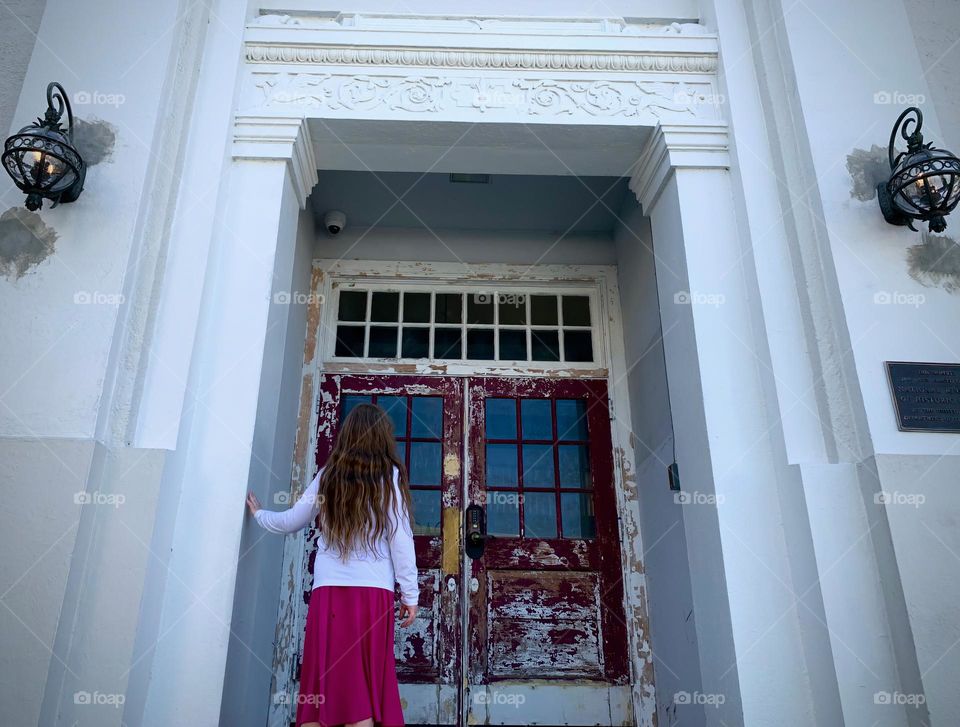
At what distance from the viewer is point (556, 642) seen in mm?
4297

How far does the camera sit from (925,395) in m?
2.86

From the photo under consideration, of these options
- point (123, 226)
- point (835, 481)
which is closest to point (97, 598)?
point (123, 226)

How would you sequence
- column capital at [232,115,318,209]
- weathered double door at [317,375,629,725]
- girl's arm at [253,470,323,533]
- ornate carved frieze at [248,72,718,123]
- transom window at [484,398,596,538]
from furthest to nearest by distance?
transom window at [484,398,596,538] < weathered double door at [317,375,629,725] < ornate carved frieze at [248,72,718,123] < column capital at [232,115,318,209] < girl's arm at [253,470,323,533]

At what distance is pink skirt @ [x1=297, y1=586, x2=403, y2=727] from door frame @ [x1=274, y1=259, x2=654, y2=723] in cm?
179

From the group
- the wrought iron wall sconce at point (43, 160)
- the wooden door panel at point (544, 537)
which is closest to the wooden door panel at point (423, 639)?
the wooden door panel at point (544, 537)

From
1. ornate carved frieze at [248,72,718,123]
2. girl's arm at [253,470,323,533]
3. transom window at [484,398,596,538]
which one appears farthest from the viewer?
transom window at [484,398,596,538]

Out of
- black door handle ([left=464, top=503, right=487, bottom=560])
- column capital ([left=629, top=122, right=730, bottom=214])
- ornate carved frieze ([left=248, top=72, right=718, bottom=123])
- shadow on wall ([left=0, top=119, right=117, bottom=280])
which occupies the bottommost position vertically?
black door handle ([left=464, top=503, right=487, bottom=560])

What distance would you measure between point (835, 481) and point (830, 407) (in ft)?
1.09

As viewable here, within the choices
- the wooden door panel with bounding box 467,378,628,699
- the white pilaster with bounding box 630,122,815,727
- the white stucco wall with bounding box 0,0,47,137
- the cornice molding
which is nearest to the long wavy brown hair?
the white pilaster with bounding box 630,122,815,727

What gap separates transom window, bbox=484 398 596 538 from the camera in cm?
457

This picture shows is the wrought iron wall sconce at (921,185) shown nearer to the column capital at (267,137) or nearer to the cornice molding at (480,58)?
the cornice molding at (480,58)

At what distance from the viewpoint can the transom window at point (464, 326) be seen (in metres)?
5.04

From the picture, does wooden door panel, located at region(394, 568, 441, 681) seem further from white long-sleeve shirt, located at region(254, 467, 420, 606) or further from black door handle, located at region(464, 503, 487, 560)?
white long-sleeve shirt, located at region(254, 467, 420, 606)

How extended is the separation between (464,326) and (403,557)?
2608 mm
